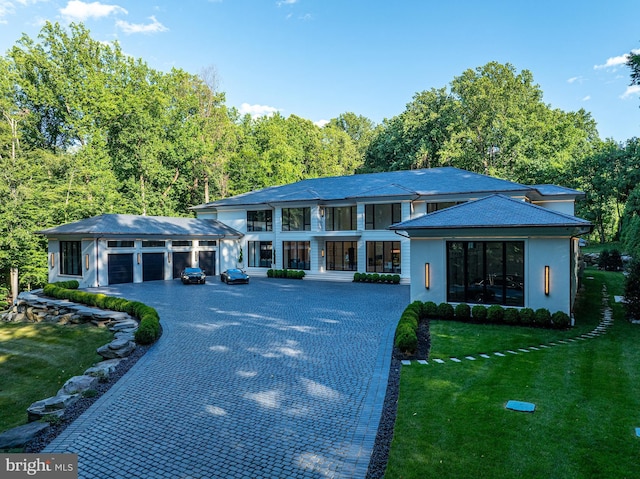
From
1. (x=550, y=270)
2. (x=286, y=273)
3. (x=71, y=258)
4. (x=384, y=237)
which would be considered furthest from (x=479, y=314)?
(x=71, y=258)

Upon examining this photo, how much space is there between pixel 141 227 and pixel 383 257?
17.9m

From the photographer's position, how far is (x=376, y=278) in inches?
1096

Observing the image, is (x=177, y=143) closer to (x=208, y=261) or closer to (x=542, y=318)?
(x=208, y=261)

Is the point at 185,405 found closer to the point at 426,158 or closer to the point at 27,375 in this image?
the point at 27,375

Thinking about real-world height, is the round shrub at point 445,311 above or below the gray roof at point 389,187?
below

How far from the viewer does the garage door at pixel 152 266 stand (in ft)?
97.9

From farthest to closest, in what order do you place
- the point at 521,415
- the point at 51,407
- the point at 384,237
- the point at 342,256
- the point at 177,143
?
the point at 177,143 < the point at 342,256 < the point at 384,237 < the point at 51,407 < the point at 521,415

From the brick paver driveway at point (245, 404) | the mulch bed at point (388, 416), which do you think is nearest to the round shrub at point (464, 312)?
the brick paver driveway at point (245, 404)

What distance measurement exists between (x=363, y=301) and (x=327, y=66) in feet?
76.2

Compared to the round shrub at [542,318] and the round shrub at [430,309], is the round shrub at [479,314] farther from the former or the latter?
the round shrub at [542,318]

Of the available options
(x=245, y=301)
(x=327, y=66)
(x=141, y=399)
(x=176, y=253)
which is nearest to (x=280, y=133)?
(x=327, y=66)

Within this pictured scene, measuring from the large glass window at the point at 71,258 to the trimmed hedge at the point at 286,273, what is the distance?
1345 centimetres

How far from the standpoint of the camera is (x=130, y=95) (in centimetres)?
4322

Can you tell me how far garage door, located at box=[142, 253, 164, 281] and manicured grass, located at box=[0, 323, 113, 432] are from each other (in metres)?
10.1
